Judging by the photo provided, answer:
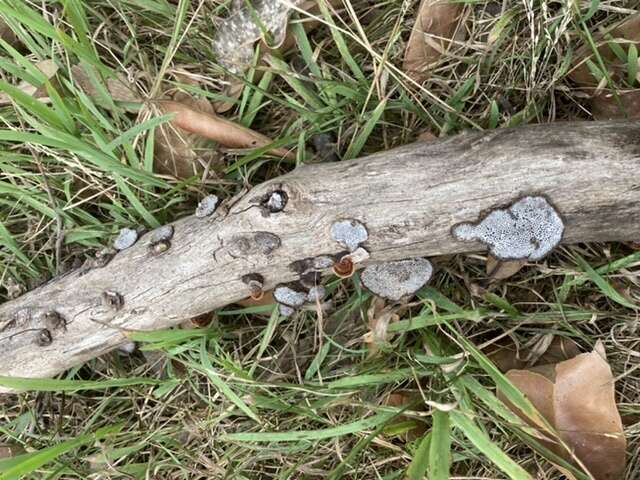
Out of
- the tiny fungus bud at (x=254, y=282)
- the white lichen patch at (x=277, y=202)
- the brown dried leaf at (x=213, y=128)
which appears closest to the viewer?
the white lichen patch at (x=277, y=202)

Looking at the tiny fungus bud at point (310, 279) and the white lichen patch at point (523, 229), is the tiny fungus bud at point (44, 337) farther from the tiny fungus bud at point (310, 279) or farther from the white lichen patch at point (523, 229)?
the white lichen patch at point (523, 229)

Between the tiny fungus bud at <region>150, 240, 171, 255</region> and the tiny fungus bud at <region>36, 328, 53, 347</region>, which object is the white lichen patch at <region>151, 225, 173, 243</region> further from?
the tiny fungus bud at <region>36, 328, 53, 347</region>

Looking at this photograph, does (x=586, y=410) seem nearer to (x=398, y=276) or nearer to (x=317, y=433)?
(x=398, y=276)

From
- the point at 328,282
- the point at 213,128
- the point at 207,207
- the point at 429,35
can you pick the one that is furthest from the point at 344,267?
the point at 429,35

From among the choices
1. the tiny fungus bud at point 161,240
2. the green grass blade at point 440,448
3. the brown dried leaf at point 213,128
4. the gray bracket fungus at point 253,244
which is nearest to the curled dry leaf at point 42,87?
the brown dried leaf at point 213,128

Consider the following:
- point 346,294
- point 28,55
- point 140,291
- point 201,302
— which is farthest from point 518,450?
point 28,55
